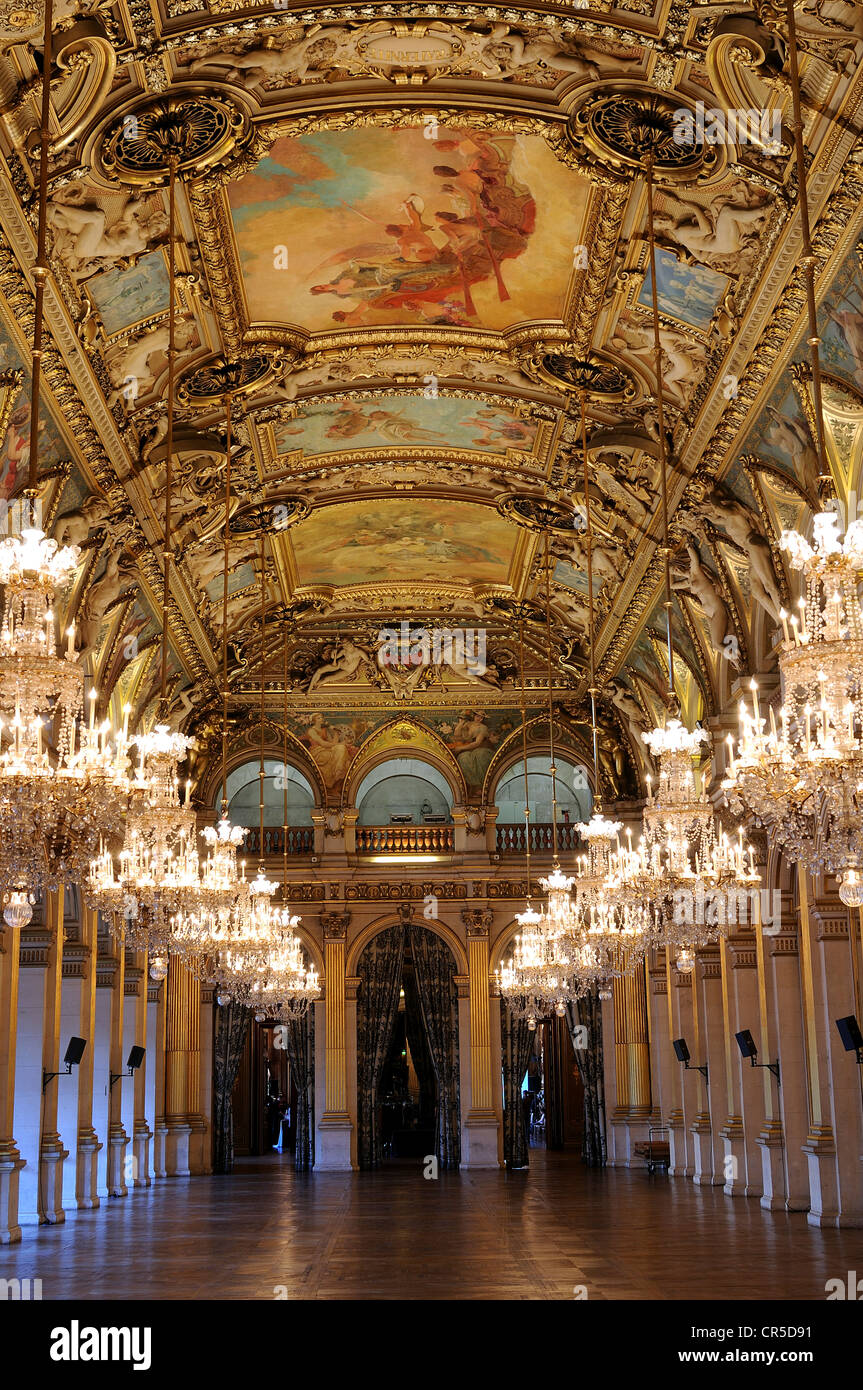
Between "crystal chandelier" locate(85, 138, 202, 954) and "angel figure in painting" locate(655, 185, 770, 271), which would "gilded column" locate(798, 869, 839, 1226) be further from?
"angel figure in painting" locate(655, 185, 770, 271)

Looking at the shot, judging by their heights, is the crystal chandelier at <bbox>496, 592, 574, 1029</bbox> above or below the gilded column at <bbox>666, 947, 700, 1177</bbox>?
above

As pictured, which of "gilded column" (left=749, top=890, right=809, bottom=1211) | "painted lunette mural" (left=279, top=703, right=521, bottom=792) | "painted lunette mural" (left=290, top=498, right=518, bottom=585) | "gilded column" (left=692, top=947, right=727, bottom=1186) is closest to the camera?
"gilded column" (left=749, top=890, right=809, bottom=1211)

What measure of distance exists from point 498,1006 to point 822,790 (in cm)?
2048

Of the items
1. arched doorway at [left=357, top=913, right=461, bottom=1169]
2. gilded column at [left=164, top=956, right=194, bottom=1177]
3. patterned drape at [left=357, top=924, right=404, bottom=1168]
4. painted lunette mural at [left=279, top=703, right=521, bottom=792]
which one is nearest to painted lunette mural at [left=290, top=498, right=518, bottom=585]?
painted lunette mural at [left=279, top=703, right=521, bottom=792]

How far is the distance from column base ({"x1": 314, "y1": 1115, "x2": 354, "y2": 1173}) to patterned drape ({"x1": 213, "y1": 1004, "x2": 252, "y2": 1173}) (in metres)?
A: 2.03

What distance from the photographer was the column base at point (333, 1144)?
2791cm

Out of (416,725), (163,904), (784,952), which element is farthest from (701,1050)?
(163,904)

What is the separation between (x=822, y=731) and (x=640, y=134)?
5876 millimetres

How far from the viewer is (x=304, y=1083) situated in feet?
94.2

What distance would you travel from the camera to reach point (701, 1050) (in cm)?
2347

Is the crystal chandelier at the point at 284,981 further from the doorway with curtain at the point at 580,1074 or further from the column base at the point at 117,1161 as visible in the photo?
the doorway with curtain at the point at 580,1074

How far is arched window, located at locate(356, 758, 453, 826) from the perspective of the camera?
30.4 m

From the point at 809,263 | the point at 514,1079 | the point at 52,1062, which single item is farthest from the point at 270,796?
the point at 809,263
